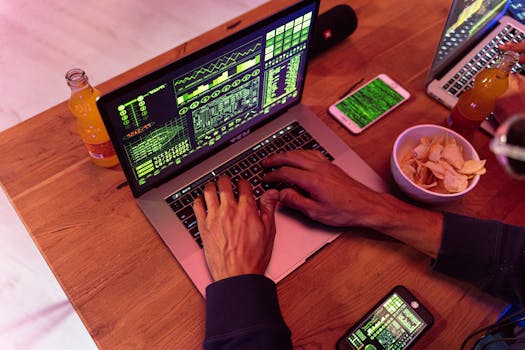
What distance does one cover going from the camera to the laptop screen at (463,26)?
1047 millimetres

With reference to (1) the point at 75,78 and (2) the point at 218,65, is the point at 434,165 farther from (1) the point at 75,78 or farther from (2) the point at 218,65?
(1) the point at 75,78

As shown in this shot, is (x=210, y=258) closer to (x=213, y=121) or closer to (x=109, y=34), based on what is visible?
(x=213, y=121)

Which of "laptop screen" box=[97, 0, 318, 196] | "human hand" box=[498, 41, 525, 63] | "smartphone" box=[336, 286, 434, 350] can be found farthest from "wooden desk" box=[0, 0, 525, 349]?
"human hand" box=[498, 41, 525, 63]

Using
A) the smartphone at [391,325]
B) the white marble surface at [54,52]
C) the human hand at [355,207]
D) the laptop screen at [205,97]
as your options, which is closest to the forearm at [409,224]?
the human hand at [355,207]

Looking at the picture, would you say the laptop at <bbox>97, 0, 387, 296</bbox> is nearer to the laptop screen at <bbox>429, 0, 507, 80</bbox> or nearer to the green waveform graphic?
the green waveform graphic

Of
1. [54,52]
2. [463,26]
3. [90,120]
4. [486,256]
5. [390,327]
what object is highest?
[463,26]

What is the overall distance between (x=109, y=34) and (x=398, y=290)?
2001 mm

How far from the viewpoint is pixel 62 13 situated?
2.31 meters

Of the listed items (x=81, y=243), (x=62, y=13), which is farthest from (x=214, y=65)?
(x=62, y=13)

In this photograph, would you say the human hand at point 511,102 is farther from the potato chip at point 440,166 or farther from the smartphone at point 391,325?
the smartphone at point 391,325

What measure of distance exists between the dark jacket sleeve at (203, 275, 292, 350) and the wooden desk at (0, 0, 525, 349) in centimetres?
7

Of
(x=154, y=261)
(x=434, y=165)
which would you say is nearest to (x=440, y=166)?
(x=434, y=165)

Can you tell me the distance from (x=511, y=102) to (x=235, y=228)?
777 mm

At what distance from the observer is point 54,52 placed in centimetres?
216
